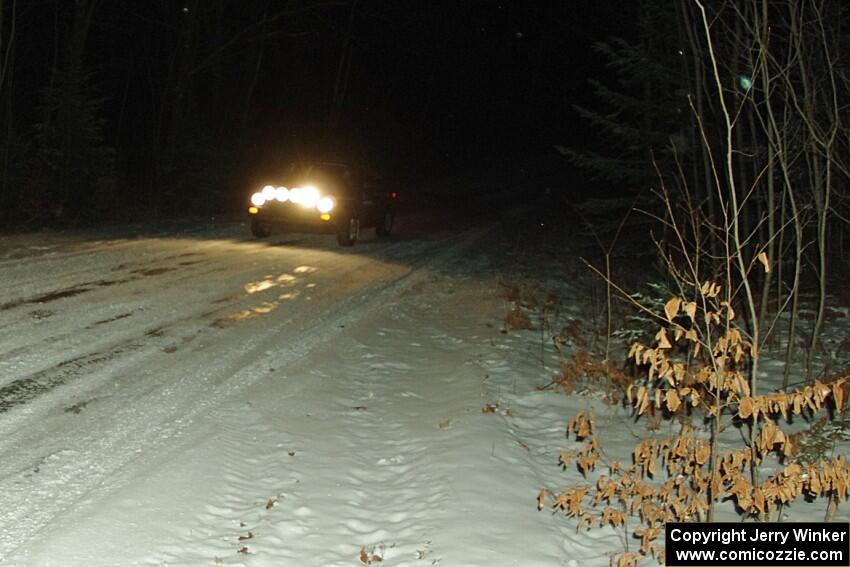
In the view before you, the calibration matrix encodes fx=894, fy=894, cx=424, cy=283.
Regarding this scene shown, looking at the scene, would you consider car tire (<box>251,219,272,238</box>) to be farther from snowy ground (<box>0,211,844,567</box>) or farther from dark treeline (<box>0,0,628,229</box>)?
snowy ground (<box>0,211,844,567</box>)

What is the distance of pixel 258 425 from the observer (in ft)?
23.9

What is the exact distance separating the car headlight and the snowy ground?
5116 mm

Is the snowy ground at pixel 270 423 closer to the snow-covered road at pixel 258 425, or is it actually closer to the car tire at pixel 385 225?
the snow-covered road at pixel 258 425

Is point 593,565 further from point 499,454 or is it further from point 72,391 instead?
point 72,391

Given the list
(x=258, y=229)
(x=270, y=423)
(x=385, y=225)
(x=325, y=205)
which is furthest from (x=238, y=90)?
(x=270, y=423)

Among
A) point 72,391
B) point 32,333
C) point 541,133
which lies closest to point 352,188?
point 32,333

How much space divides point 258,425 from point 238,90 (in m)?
30.0

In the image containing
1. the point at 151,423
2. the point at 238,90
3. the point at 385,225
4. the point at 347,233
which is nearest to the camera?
the point at 151,423

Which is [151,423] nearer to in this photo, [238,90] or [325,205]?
[325,205]

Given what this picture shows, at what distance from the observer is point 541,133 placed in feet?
255

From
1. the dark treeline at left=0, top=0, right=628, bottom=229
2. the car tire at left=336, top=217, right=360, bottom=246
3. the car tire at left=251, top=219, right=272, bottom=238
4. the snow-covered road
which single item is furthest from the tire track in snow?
the dark treeline at left=0, top=0, right=628, bottom=229

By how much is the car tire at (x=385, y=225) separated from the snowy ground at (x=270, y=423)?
25.8ft

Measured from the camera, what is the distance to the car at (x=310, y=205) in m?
19.1

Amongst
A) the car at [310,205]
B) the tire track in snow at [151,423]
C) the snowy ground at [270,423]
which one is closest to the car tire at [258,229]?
the car at [310,205]
